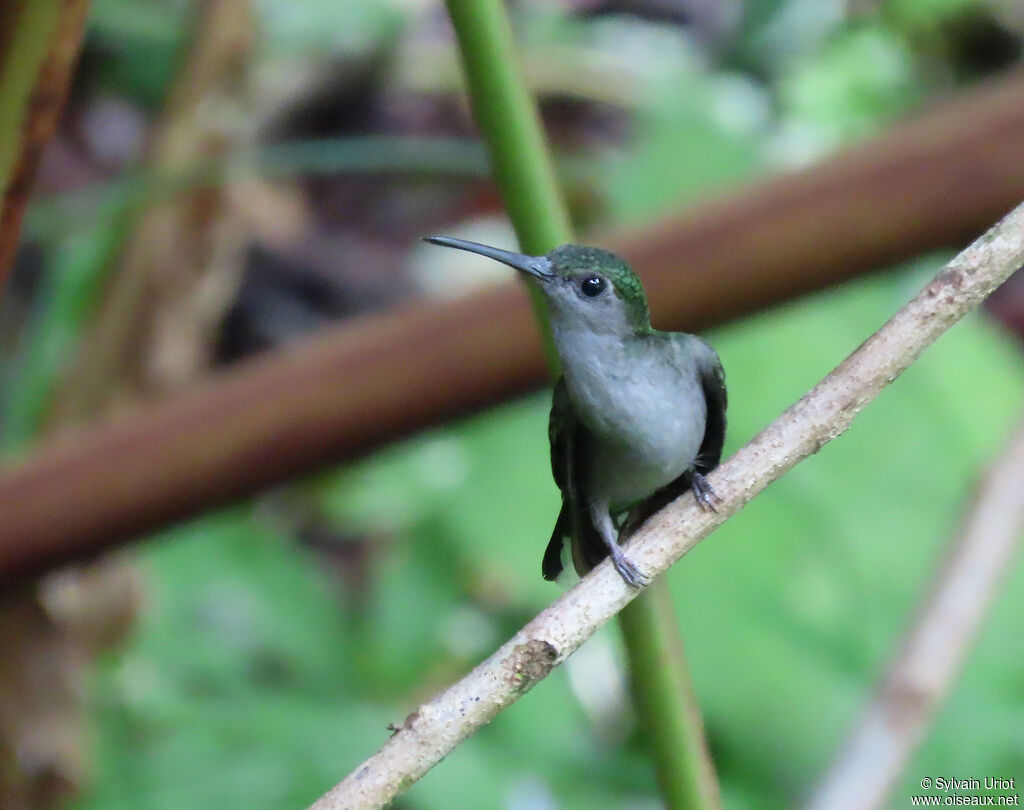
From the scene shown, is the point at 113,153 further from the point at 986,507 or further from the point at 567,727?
the point at 986,507

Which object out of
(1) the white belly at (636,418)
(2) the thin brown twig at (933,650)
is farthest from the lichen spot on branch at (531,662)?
(2) the thin brown twig at (933,650)

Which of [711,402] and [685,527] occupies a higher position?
[711,402]

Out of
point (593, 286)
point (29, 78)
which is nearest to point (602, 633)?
point (593, 286)

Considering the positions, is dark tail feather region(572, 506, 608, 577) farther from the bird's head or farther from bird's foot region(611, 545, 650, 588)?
bird's foot region(611, 545, 650, 588)

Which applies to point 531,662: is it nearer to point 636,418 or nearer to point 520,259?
point 520,259

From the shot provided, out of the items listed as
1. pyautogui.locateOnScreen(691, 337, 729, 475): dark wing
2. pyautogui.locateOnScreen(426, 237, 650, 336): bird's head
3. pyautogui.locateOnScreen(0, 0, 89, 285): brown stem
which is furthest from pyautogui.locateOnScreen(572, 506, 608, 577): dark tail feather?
pyautogui.locateOnScreen(0, 0, 89, 285): brown stem
